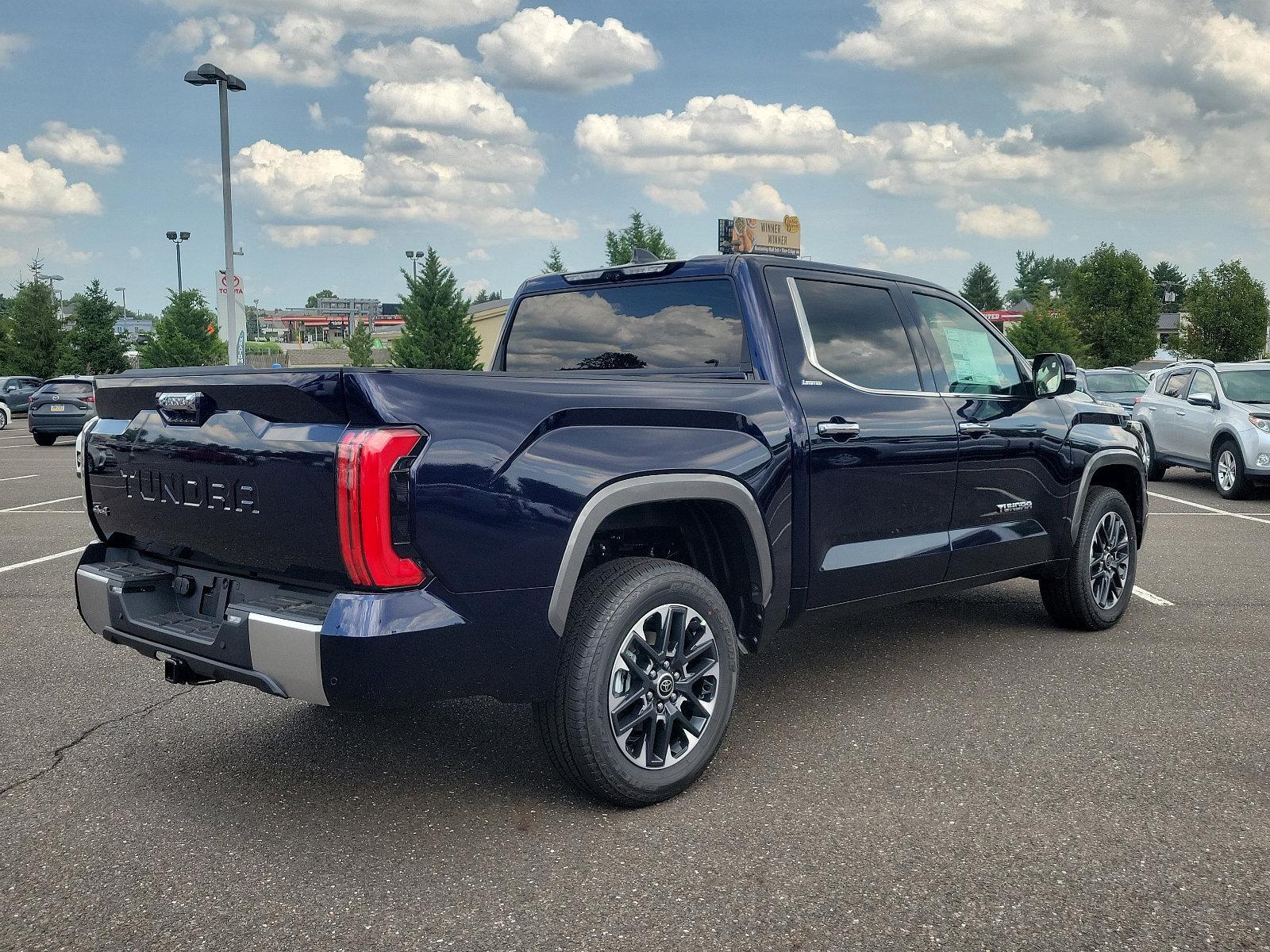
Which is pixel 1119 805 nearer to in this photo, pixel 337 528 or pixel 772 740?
pixel 772 740

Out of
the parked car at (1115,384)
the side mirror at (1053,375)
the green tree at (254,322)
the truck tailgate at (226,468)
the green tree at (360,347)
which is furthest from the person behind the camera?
the green tree at (254,322)

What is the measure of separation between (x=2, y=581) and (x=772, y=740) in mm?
5887

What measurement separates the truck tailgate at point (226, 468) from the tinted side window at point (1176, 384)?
45.3ft

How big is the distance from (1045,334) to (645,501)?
47784 millimetres

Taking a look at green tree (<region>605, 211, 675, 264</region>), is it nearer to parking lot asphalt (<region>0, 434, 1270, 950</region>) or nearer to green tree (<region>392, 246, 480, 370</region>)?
green tree (<region>392, 246, 480, 370</region>)

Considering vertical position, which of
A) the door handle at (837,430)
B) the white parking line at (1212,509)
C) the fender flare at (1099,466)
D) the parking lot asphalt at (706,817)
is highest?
the door handle at (837,430)

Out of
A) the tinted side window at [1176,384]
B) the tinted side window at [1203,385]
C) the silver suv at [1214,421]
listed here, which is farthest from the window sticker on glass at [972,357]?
the tinted side window at [1176,384]

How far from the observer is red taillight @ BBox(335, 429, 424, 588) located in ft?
9.90

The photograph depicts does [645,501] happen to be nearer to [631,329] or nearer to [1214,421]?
[631,329]

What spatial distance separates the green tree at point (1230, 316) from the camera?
46500mm

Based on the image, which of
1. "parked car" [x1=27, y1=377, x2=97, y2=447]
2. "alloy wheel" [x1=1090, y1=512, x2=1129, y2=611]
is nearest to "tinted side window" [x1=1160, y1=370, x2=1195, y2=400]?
"alloy wheel" [x1=1090, y1=512, x2=1129, y2=611]

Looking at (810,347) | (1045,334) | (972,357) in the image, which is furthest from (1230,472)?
(1045,334)

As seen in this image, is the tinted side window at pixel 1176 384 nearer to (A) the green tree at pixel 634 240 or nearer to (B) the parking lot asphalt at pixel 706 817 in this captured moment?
(B) the parking lot asphalt at pixel 706 817

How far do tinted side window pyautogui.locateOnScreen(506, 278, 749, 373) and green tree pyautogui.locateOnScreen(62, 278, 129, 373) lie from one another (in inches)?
1734
